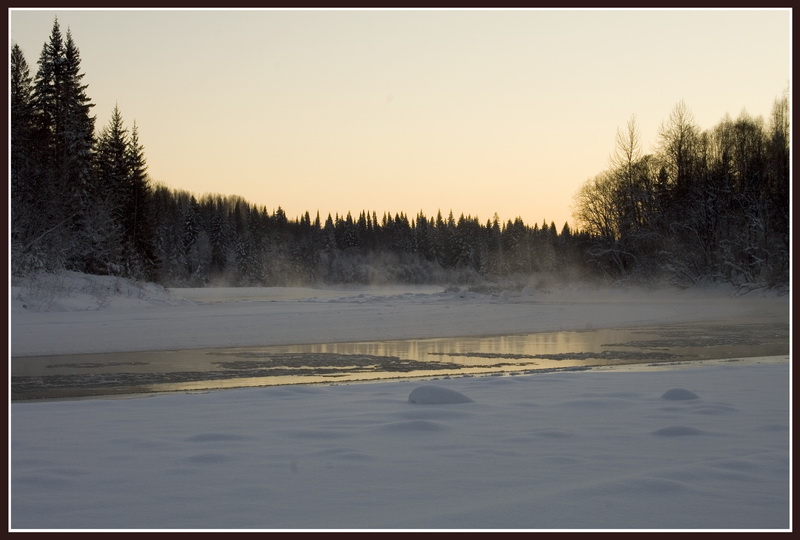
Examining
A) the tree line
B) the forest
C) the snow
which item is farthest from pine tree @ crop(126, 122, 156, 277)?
the snow

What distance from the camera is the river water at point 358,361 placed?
8.99 metres

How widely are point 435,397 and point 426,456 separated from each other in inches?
77.3

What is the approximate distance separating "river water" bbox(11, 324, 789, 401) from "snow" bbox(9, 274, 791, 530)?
164 cm

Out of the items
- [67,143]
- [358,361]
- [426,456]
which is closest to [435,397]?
[426,456]

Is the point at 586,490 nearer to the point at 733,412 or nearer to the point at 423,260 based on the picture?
the point at 733,412

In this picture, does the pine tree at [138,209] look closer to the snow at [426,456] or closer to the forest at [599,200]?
the forest at [599,200]

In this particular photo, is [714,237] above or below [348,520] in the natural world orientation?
above

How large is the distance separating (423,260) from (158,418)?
104384mm

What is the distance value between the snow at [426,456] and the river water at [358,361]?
5.39ft

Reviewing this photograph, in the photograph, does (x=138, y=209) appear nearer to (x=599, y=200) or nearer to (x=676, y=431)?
(x=599, y=200)

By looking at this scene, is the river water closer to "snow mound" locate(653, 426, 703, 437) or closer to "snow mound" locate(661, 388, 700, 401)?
"snow mound" locate(661, 388, 700, 401)

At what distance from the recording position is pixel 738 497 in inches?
144

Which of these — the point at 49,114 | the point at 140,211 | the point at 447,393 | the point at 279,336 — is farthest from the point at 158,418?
the point at 140,211

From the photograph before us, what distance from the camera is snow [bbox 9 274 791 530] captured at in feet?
11.2
